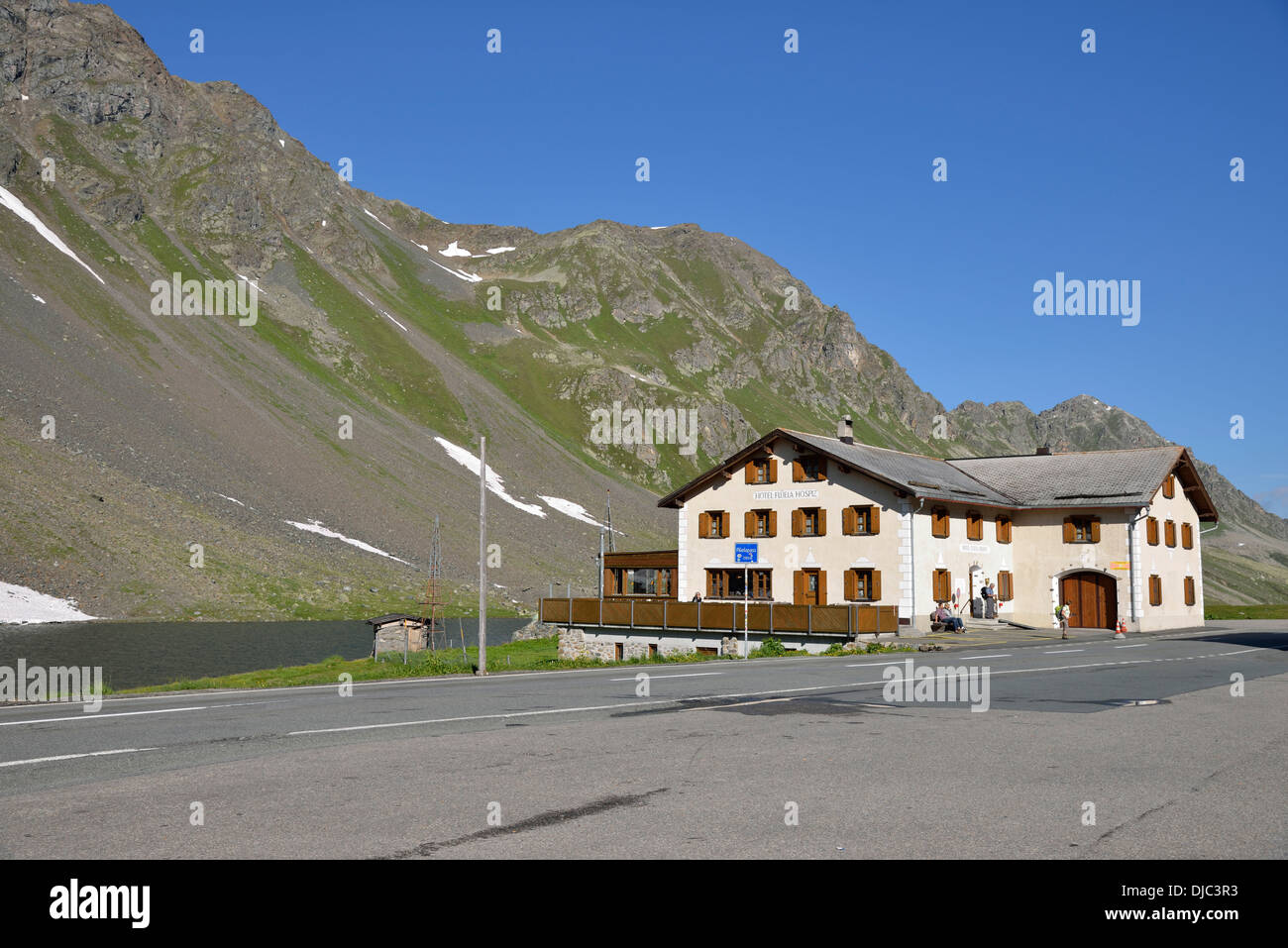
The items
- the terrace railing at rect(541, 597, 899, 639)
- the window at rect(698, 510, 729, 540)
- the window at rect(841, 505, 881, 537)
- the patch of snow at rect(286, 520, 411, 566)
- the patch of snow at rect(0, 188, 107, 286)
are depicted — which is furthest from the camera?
the patch of snow at rect(0, 188, 107, 286)

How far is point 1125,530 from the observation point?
157 ft

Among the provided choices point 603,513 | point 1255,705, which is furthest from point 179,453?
point 1255,705

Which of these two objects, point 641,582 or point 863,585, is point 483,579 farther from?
point 641,582

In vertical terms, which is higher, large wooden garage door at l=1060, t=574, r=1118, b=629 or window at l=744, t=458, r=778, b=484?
window at l=744, t=458, r=778, b=484

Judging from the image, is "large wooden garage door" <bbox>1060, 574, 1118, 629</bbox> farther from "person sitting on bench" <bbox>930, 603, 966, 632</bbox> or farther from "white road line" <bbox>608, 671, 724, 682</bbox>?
"white road line" <bbox>608, 671, 724, 682</bbox>

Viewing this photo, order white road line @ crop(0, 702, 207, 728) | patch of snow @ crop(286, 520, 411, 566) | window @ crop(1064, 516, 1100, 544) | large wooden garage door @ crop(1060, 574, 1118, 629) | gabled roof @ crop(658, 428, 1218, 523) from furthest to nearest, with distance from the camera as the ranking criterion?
patch of snow @ crop(286, 520, 411, 566), window @ crop(1064, 516, 1100, 544), large wooden garage door @ crop(1060, 574, 1118, 629), gabled roof @ crop(658, 428, 1218, 523), white road line @ crop(0, 702, 207, 728)

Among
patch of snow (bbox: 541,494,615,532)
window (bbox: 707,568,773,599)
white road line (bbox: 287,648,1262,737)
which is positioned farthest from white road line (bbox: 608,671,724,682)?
patch of snow (bbox: 541,494,615,532)

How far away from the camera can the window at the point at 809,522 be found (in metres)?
48.0

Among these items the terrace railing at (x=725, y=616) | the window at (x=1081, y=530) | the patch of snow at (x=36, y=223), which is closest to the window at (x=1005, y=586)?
the window at (x=1081, y=530)

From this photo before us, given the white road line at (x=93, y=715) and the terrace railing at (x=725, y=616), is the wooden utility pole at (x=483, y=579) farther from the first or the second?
the terrace railing at (x=725, y=616)

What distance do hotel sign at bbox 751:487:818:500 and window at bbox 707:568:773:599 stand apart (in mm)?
3645

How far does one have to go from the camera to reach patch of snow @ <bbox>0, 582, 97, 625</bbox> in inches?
2855
